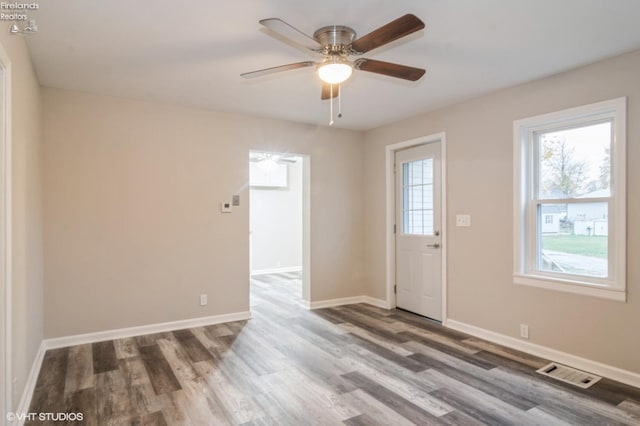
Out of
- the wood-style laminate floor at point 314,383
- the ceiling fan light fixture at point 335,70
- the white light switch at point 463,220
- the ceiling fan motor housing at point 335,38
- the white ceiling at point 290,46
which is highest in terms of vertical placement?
the white ceiling at point 290,46

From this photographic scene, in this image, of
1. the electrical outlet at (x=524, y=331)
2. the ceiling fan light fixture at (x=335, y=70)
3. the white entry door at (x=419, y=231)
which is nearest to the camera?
the ceiling fan light fixture at (x=335, y=70)

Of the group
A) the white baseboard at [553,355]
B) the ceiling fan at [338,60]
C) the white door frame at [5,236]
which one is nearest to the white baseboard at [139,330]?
the white door frame at [5,236]

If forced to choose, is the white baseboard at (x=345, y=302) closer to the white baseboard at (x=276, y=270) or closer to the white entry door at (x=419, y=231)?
the white entry door at (x=419, y=231)

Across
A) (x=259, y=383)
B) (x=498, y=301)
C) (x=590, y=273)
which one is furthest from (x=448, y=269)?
(x=259, y=383)

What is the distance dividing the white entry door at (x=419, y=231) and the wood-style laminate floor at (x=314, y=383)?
1.94 feet

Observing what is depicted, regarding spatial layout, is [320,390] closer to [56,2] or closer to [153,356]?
[153,356]

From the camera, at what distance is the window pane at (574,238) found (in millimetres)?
3043

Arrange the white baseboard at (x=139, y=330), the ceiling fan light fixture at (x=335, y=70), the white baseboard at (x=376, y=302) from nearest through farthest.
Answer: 1. the ceiling fan light fixture at (x=335, y=70)
2. the white baseboard at (x=139, y=330)
3. the white baseboard at (x=376, y=302)

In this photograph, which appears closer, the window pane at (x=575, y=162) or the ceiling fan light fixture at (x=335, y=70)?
the ceiling fan light fixture at (x=335, y=70)

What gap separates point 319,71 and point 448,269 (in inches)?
112

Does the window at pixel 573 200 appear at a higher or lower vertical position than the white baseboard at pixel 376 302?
higher

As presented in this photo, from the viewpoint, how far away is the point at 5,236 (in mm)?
2039

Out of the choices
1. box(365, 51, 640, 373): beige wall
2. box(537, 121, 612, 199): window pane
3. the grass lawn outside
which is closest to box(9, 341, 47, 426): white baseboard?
box(365, 51, 640, 373): beige wall

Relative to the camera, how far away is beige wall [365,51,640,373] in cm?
281
